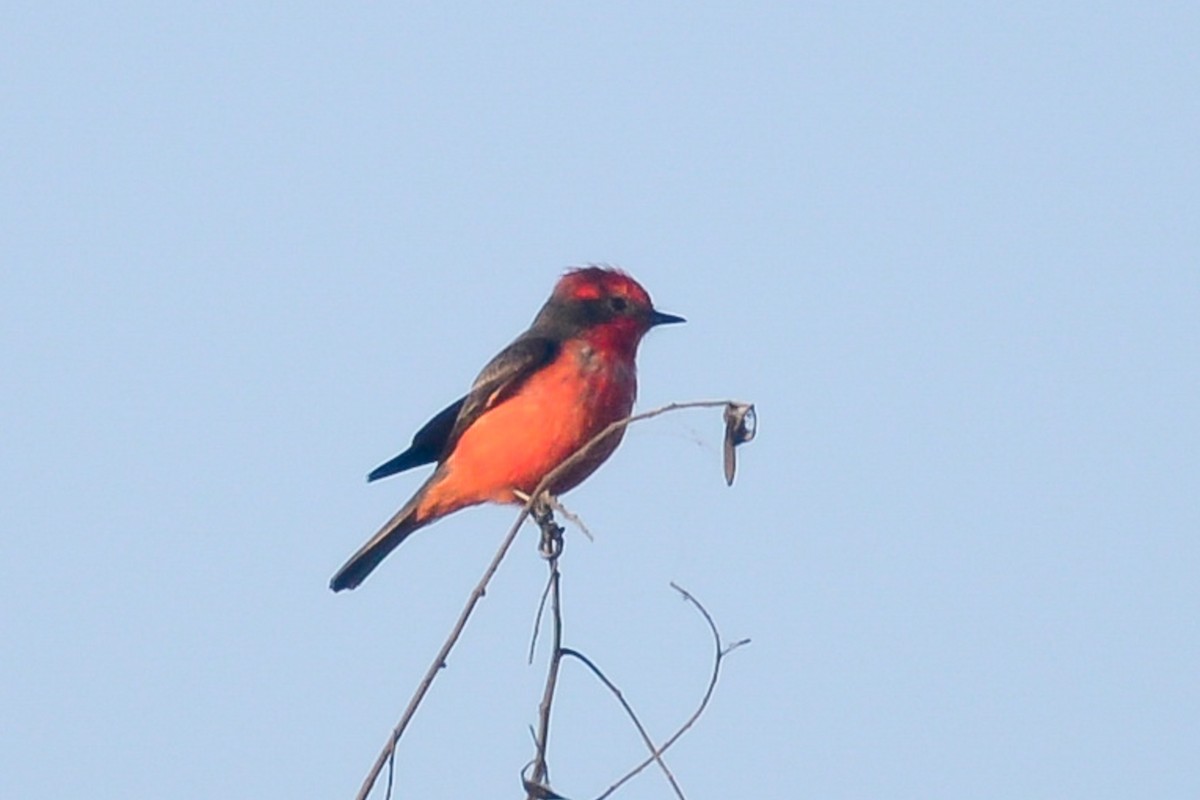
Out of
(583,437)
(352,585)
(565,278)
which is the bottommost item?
(352,585)

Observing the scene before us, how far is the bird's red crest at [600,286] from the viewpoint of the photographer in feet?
29.8

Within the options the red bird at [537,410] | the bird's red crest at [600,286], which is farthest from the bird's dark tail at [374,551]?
the bird's red crest at [600,286]

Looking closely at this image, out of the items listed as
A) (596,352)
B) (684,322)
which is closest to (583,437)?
(596,352)

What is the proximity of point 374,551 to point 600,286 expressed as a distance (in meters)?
1.59

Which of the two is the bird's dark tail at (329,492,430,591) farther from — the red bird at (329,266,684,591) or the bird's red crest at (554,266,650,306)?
the bird's red crest at (554,266,650,306)

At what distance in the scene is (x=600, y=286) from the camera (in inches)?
360

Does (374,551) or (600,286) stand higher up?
(600,286)

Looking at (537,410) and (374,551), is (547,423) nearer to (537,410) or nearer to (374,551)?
(537,410)

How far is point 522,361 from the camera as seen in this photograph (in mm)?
8758

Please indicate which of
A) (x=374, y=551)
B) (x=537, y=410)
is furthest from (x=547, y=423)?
(x=374, y=551)

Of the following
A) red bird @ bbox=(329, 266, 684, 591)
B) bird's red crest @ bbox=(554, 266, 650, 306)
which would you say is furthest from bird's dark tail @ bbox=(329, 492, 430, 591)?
bird's red crest @ bbox=(554, 266, 650, 306)

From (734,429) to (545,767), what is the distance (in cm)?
102

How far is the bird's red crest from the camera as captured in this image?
358 inches

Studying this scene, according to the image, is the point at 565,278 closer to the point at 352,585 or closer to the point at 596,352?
the point at 596,352
